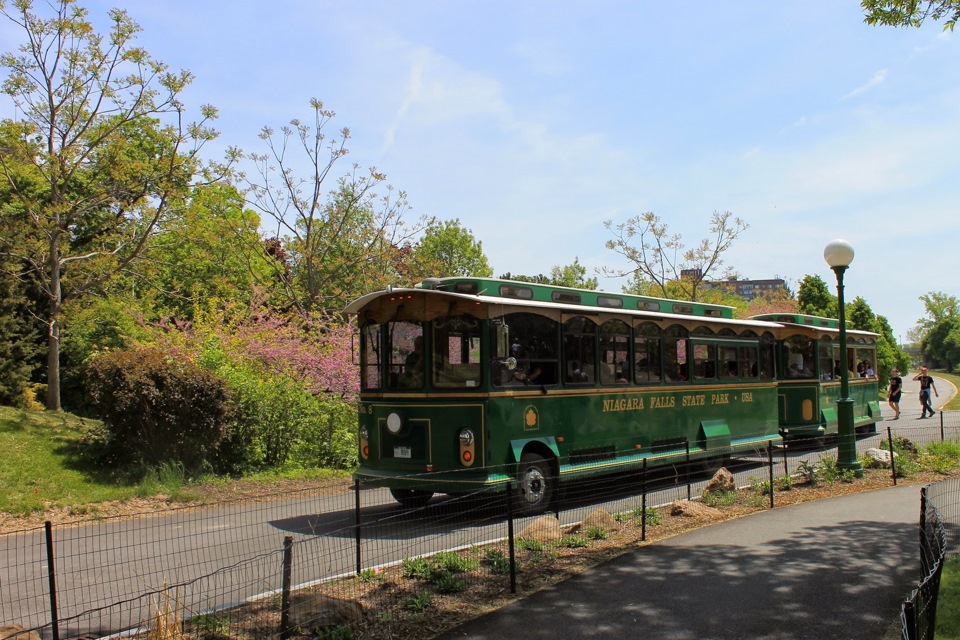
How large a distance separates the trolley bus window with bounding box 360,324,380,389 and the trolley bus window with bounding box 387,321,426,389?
26cm

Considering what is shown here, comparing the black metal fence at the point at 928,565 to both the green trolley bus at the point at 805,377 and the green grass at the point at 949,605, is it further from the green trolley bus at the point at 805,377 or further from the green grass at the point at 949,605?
the green trolley bus at the point at 805,377

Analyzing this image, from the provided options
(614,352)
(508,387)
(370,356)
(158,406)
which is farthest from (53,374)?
(614,352)

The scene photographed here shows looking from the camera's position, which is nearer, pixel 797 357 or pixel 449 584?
pixel 449 584

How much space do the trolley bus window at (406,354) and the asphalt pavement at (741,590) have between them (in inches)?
159

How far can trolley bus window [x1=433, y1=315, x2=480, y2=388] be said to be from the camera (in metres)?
10.6

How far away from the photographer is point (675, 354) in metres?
13.9

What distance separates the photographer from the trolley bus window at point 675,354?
45.0 ft

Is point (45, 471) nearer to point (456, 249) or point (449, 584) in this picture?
point (449, 584)

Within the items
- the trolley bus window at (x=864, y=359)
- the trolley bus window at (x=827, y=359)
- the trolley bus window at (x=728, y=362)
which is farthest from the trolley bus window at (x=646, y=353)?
the trolley bus window at (x=864, y=359)

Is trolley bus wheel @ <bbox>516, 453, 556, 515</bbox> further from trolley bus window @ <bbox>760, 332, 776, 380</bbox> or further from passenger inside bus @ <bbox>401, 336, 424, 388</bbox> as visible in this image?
trolley bus window @ <bbox>760, 332, 776, 380</bbox>

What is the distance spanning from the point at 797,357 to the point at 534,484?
35.8 ft

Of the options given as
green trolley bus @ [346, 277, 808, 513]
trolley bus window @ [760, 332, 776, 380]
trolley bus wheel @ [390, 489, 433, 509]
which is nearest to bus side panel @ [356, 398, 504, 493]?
green trolley bus @ [346, 277, 808, 513]

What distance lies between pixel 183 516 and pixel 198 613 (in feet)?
18.7

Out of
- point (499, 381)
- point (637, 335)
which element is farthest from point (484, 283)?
point (637, 335)
